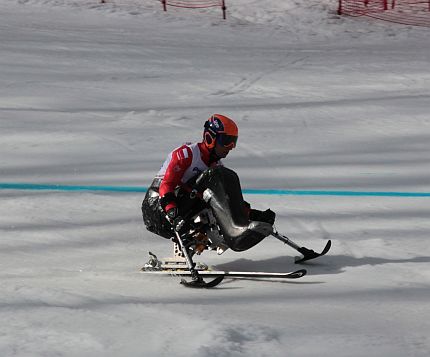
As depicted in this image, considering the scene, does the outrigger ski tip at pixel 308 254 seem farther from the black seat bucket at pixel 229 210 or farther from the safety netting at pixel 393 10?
the safety netting at pixel 393 10

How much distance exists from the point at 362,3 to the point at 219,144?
696 inches

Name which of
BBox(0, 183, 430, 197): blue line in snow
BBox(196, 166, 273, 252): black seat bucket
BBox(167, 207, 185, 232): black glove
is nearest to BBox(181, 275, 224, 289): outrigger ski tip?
BBox(196, 166, 273, 252): black seat bucket

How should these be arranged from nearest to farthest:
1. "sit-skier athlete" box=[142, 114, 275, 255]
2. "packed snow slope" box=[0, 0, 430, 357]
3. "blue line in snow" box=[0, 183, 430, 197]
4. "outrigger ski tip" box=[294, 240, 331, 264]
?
"packed snow slope" box=[0, 0, 430, 357], "sit-skier athlete" box=[142, 114, 275, 255], "outrigger ski tip" box=[294, 240, 331, 264], "blue line in snow" box=[0, 183, 430, 197]

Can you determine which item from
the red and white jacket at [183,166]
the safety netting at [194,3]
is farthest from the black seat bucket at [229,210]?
the safety netting at [194,3]

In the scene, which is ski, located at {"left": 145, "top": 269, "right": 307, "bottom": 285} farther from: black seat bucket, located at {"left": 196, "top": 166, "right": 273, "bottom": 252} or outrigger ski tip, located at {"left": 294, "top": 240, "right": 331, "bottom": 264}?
outrigger ski tip, located at {"left": 294, "top": 240, "right": 331, "bottom": 264}

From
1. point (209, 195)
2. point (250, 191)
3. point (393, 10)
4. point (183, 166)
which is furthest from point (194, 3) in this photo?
point (209, 195)

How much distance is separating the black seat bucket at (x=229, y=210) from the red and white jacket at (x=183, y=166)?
0.13 m

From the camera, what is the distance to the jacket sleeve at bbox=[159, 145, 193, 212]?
6.85 metres

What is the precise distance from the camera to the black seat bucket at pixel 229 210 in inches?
266

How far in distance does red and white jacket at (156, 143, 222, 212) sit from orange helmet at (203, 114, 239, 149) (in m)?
0.11

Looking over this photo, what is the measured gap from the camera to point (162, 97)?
50.2ft

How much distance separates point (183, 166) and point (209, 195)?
0.27 m

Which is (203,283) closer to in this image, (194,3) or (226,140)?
(226,140)

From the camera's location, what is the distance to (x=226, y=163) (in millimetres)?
11359
